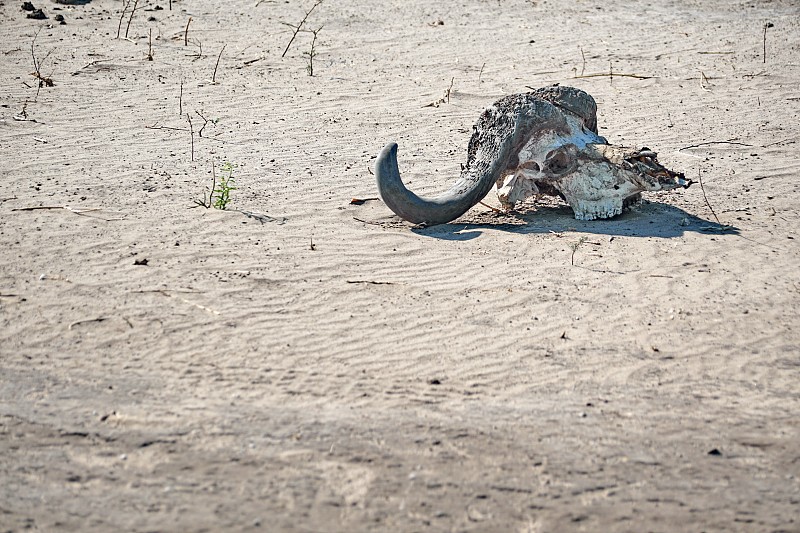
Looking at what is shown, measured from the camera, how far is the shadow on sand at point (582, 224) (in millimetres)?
7371

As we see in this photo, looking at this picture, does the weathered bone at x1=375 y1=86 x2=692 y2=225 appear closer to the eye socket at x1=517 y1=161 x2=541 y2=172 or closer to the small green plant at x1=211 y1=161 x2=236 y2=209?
the eye socket at x1=517 y1=161 x2=541 y2=172

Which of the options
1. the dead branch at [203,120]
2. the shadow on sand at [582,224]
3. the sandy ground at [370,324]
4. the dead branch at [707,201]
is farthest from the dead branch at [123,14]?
the dead branch at [707,201]

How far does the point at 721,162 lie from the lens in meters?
9.08

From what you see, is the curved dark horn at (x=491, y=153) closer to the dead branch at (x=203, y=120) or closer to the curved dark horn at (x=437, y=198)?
the curved dark horn at (x=437, y=198)

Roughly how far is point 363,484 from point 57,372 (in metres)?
2.10

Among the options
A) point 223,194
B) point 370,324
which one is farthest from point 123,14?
point 370,324

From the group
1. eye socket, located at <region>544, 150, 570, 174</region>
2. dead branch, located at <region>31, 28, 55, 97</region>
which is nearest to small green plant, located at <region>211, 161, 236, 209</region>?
eye socket, located at <region>544, 150, 570, 174</region>

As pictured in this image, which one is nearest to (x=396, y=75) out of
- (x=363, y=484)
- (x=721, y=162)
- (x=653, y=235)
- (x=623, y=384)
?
(x=721, y=162)

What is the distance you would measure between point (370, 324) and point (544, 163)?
2.49m

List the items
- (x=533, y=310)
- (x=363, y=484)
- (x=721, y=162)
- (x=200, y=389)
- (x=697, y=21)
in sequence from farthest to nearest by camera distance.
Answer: (x=697, y=21)
(x=721, y=162)
(x=533, y=310)
(x=200, y=389)
(x=363, y=484)

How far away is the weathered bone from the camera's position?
23.5 feet

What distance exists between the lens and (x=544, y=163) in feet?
24.6

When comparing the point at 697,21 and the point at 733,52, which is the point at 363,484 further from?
the point at 697,21

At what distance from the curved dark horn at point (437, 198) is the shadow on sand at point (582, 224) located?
17cm
